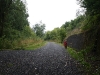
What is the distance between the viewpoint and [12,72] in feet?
33.9

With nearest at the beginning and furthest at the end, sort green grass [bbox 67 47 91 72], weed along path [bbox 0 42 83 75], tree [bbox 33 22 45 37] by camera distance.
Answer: weed along path [bbox 0 42 83 75] < green grass [bbox 67 47 91 72] < tree [bbox 33 22 45 37]

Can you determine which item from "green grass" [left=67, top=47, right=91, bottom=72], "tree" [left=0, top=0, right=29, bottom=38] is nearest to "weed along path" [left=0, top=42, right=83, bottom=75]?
"green grass" [left=67, top=47, right=91, bottom=72]

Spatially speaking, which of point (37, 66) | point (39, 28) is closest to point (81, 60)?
point (37, 66)

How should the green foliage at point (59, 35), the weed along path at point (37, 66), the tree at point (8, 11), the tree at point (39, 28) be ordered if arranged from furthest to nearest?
1. the tree at point (39, 28)
2. the green foliage at point (59, 35)
3. the tree at point (8, 11)
4. the weed along path at point (37, 66)

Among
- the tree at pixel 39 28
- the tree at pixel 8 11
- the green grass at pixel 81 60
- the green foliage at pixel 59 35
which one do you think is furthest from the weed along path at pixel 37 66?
the tree at pixel 39 28

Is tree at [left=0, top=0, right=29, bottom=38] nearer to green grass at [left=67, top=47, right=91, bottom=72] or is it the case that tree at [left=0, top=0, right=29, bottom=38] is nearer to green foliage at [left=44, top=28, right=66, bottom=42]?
green grass at [left=67, top=47, right=91, bottom=72]

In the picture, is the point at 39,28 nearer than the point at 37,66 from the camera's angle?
No

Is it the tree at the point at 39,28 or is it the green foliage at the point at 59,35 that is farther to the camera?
the tree at the point at 39,28

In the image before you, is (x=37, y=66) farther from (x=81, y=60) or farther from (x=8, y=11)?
(x=8, y=11)

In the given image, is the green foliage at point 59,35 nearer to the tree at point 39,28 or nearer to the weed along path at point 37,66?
the tree at point 39,28

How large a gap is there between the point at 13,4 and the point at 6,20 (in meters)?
3.54

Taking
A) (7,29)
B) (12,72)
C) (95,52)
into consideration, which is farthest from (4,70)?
(7,29)

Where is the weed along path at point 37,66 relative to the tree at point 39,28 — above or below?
below

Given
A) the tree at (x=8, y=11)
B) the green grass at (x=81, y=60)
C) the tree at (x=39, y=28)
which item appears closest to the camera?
the green grass at (x=81, y=60)
